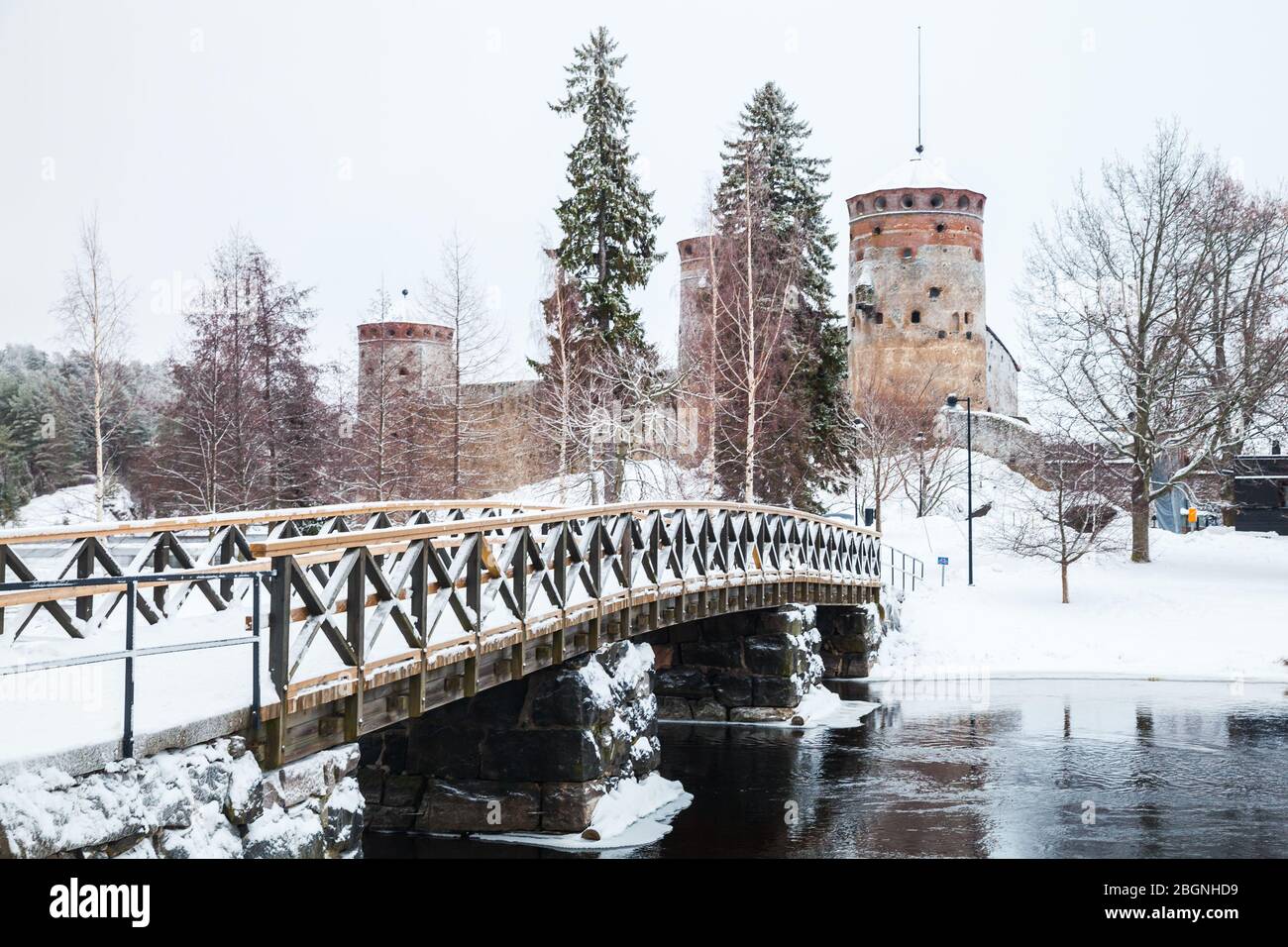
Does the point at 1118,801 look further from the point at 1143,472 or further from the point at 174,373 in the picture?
the point at 174,373

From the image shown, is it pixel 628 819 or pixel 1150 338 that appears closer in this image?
pixel 628 819

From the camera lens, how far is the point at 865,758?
15828mm

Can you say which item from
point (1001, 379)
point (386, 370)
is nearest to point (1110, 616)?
point (386, 370)

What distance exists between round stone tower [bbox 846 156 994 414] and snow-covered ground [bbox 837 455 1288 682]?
A: 2267cm

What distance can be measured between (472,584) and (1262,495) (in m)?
33.8

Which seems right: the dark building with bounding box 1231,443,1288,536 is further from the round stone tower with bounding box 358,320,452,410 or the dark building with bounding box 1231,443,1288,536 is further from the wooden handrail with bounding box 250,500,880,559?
the wooden handrail with bounding box 250,500,880,559

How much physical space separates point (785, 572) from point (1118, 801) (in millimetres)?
6352

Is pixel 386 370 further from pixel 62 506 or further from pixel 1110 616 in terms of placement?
pixel 1110 616

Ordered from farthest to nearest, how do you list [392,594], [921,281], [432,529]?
1. [921,281]
2. [432,529]
3. [392,594]

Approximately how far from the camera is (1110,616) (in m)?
26.9

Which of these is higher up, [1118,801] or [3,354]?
[3,354]

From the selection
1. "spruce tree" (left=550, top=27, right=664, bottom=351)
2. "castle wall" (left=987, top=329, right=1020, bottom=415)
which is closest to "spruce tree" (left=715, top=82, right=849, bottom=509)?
"spruce tree" (left=550, top=27, right=664, bottom=351)
